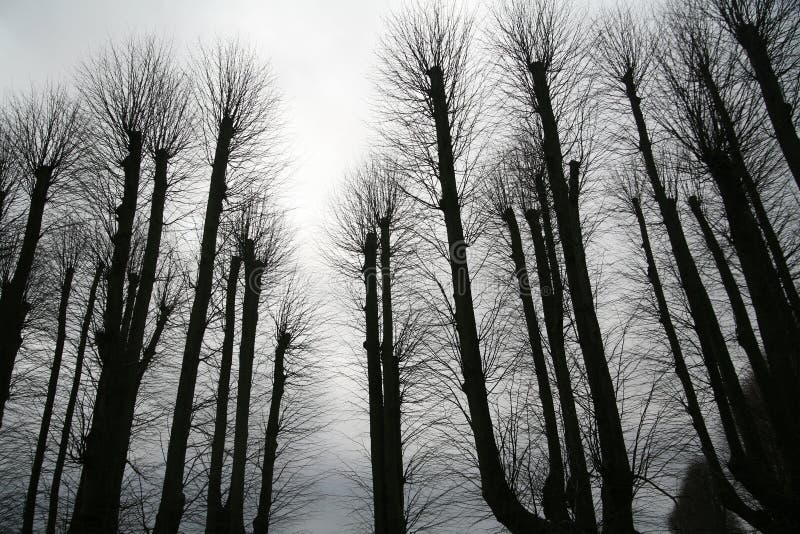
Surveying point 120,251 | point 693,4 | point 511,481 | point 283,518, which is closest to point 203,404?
point 283,518

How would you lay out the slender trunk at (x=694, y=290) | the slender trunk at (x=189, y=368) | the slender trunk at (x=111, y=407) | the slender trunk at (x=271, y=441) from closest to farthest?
the slender trunk at (x=111, y=407)
the slender trunk at (x=189, y=368)
the slender trunk at (x=694, y=290)
the slender trunk at (x=271, y=441)

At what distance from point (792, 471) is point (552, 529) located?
2754 millimetres

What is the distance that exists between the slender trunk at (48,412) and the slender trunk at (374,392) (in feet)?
25.4

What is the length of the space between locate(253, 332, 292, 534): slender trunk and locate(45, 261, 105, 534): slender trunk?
442cm

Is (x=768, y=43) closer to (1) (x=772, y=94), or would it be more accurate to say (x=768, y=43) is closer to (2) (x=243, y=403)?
(1) (x=772, y=94)

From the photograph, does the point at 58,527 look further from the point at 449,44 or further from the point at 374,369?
the point at 449,44

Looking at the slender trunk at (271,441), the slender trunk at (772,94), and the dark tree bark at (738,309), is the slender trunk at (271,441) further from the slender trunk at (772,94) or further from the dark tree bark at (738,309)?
the slender trunk at (772,94)

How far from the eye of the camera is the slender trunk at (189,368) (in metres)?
6.36

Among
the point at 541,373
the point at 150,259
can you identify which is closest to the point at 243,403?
the point at 150,259

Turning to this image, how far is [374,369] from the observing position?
9.09 meters

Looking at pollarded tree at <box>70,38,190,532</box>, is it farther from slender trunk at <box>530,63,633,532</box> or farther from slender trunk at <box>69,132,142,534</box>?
slender trunk at <box>530,63,633,532</box>

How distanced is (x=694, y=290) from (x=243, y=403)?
884 centimetres

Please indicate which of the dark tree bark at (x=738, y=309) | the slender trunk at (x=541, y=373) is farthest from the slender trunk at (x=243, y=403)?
the dark tree bark at (x=738, y=309)

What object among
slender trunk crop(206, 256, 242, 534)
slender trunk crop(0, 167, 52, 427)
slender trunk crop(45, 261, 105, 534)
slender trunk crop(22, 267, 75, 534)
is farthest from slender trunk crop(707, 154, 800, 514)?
slender trunk crop(22, 267, 75, 534)
